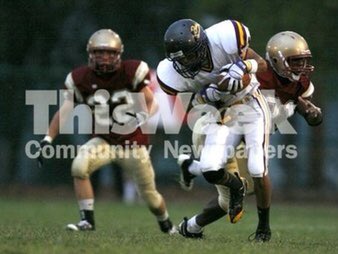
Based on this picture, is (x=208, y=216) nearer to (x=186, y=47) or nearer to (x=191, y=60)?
(x=191, y=60)

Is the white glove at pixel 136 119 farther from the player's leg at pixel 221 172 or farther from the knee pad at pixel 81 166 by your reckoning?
the player's leg at pixel 221 172

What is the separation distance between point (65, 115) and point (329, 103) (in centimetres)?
738

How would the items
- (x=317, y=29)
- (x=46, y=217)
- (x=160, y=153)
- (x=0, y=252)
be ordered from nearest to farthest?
1. (x=0, y=252)
2. (x=46, y=217)
3. (x=317, y=29)
4. (x=160, y=153)

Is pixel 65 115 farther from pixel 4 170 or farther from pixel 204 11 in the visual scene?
pixel 4 170

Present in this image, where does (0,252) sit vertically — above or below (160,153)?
above

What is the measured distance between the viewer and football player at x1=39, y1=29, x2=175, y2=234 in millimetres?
8031

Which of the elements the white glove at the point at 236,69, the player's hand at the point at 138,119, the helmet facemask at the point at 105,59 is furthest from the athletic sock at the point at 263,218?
the helmet facemask at the point at 105,59

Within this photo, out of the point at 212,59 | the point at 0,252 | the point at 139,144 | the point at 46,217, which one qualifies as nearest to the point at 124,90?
the point at 139,144

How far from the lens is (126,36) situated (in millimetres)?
14695

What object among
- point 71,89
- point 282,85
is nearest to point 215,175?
point 282,85

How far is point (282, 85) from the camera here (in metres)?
6.99

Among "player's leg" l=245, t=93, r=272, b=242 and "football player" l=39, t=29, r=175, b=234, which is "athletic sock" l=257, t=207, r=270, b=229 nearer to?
"player's leg" l=245, t=93, r=272, b=242

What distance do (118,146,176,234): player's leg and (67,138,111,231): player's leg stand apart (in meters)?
0.19

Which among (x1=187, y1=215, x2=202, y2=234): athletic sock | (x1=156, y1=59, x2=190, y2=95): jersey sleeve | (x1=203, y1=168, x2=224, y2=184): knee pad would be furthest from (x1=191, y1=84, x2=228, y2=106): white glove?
(x1=187, y1=215, x2=202, y2=234): athletic sock
